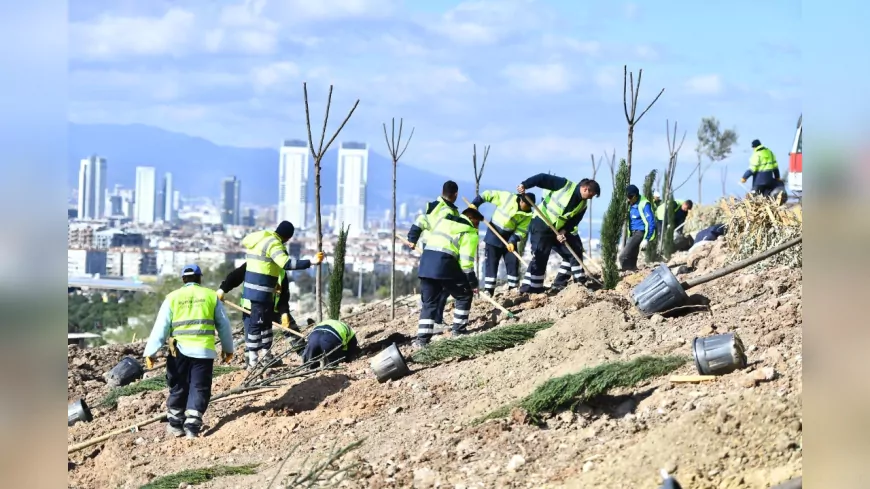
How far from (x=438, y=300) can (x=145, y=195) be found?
140 metres

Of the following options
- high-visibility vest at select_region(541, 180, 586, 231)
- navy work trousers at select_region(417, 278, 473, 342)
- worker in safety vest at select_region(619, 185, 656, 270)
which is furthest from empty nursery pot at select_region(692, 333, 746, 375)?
worker in safety vest at select_region(619, 185, 656, 270)

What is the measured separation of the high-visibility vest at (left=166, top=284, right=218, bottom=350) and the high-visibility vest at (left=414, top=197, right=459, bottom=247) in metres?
2.74

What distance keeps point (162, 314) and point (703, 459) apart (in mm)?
4834

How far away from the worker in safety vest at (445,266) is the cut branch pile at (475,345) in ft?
2.25

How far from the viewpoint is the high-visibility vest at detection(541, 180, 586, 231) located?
12.1m

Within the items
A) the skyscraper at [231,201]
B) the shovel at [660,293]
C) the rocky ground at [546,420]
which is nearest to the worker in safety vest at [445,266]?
the rocky ground at [546,420]

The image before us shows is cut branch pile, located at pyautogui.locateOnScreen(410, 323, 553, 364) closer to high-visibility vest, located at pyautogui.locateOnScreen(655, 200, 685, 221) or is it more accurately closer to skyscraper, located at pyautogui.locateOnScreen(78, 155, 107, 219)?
high-visibility vest, located at pyautogui.locateOnScreen(655, 200, 685, 221)

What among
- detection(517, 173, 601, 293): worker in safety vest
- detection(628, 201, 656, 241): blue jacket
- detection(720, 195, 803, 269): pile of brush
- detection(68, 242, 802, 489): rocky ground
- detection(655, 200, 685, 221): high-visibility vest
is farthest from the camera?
detection(655, 200, 685, 221): high-visibility vest

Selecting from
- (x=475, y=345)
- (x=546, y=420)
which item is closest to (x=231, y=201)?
(x=475, y=345)

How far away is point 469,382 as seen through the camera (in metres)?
8.70

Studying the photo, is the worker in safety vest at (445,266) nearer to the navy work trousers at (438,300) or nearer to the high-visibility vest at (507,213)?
the navy work trousers at (438,300)
